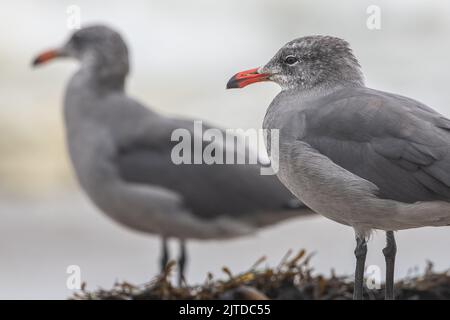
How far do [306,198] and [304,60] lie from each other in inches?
26.6

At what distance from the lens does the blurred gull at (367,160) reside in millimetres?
3547

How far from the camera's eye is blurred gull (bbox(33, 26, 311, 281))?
6488 mm

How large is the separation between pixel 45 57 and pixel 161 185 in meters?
1.77

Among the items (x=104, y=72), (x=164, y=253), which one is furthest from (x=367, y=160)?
(x=104, y=72)

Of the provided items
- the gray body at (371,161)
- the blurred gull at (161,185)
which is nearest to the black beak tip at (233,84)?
the gray body at (371,161)

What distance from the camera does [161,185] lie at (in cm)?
659

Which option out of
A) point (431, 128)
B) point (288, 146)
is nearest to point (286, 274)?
point (288, 146)

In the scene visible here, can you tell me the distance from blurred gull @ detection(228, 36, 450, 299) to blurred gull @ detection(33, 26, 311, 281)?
267cm

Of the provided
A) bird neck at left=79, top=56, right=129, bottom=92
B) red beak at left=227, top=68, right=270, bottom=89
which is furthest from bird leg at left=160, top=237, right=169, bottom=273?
red beak at left=227, top=68, right=270, bottom=89

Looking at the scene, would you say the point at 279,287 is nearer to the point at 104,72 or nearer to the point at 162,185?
the point at 162,185

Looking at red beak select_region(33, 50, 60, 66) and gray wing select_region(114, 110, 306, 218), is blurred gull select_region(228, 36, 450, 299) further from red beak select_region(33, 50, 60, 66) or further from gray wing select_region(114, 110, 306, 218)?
red beak select_region(33, 50, 60, 66)

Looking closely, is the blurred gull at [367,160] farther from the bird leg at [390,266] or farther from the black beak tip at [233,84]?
the black beak tip at [233,84]

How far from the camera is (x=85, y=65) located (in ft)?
23.8

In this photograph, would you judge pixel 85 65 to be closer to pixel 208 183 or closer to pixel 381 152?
pixel 208 183
